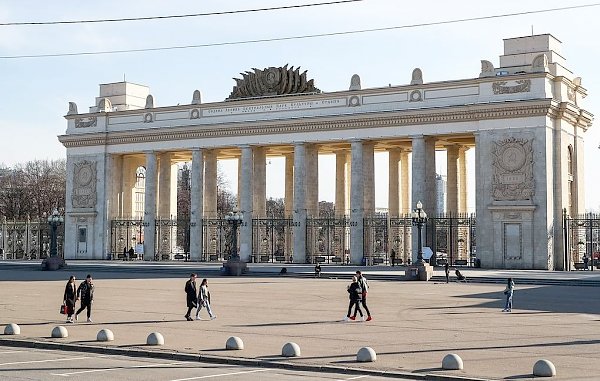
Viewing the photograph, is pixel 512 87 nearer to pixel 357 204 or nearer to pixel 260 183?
pixel 357 204

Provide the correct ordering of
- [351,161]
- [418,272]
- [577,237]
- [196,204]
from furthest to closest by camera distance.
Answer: [196,204] → [351,161] → [577,237] → [418,272]

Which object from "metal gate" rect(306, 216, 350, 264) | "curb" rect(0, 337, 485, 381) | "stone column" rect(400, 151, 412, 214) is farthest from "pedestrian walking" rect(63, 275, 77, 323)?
"stone column" rect(400, 151, 412, 214)

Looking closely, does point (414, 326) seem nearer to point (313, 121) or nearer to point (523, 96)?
point (523, 96)

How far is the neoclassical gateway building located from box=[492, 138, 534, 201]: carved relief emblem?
0.32 ft

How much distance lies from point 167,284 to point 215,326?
2061 centimetres

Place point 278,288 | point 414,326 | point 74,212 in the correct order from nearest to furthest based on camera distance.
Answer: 1. point 414,326
2. point 278,288
3. point 74,212

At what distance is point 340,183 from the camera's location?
75.5m

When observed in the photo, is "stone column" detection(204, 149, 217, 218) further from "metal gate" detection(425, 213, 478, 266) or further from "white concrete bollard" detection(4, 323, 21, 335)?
"white concrete bollard" detection(4, 323, 21, 335)

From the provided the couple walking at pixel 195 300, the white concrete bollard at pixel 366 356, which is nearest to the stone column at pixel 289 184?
the couple walking at pixel 195 300

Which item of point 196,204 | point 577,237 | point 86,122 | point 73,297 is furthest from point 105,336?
point 86,122

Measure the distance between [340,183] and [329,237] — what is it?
665 centimetres

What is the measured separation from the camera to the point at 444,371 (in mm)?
17078

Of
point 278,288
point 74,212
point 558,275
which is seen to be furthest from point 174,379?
point 74,212

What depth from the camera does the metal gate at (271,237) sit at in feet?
233
